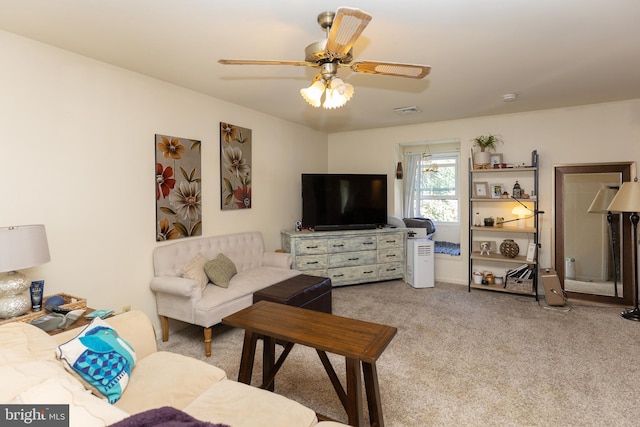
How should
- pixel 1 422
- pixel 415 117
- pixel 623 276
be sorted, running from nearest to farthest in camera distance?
pixel 1 422 < pixel 623 276 < pixel 415 117

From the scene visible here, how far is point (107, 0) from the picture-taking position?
1878 millimetres

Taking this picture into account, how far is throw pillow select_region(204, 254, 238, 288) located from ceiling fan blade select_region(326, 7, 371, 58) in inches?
93.9

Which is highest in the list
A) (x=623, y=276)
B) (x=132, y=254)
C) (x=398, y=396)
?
(x=132, y=254)

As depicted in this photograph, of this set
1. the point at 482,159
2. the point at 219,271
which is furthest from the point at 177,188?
the point at 482,159

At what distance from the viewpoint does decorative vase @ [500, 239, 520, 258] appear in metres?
4.48

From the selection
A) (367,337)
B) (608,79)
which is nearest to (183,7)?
(367,337)

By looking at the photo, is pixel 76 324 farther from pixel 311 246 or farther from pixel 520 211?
pixel 520 211

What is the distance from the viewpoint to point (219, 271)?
3.37 m

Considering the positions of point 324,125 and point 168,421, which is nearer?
point 168,421

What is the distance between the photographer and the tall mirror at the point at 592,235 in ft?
13.4

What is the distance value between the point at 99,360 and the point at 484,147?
485 cm

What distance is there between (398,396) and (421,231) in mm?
3327

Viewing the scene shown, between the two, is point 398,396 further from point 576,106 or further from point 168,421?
point 576,106

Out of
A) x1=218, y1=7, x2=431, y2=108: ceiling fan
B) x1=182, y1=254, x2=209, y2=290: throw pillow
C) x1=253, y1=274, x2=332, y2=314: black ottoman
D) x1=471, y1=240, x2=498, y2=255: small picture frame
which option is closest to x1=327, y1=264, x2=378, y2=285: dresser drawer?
x1=253, y1=274, x2=332, y2=314: black ottoman
